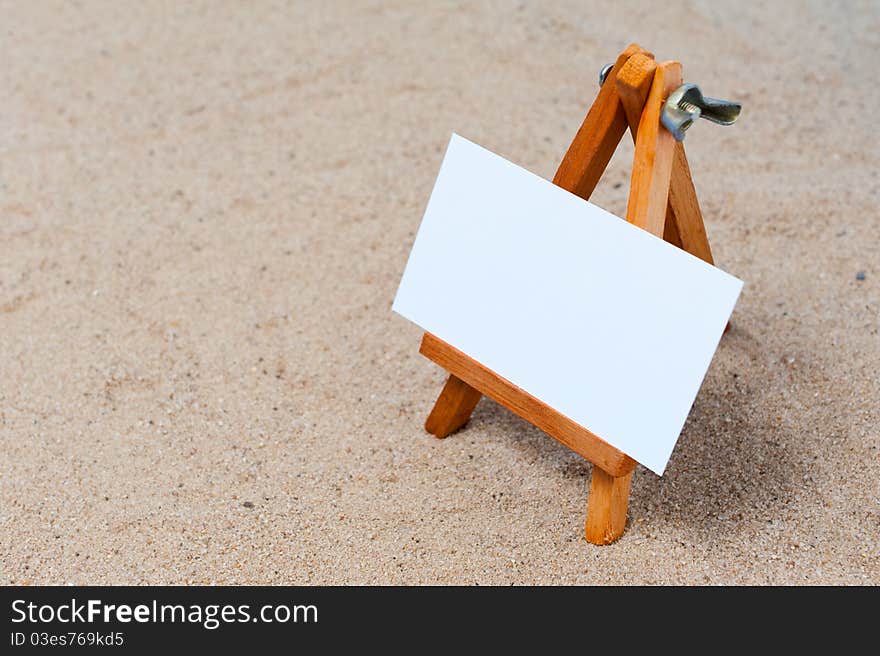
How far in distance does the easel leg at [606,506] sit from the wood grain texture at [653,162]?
0.43 meters

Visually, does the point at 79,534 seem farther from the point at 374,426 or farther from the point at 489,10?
the point at 489,10

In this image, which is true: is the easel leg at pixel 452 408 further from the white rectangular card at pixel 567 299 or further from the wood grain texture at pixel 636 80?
the wood grain texture at pixel 636 80

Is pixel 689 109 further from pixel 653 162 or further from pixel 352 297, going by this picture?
pixel 352 297

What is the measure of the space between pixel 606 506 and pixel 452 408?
38cm

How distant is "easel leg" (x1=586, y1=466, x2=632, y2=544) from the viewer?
1749mm

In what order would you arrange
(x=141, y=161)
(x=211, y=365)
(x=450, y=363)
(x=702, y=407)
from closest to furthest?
(x=450, y=363)
(x=702, y=407)
(x=211, y=365)
(x=141, y=161)

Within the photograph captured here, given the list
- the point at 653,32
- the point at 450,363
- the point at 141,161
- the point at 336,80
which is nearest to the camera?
the point at 450,363

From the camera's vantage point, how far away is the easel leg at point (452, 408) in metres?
1.97

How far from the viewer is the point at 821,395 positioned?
208 cm

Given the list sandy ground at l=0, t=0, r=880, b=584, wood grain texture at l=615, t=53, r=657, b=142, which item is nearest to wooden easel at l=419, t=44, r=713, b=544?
wood grain texture at l=615, t=53, r=657, b=142

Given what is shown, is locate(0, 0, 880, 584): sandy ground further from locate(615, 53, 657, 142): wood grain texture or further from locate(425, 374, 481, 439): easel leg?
locate(615, 53, 657, 142): wood grain texture

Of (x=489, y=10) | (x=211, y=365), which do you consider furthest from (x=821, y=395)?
(x=489, y=10)

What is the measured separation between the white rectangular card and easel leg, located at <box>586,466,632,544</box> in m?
0.13

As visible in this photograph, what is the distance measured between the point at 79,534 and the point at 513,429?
0.84 meters
